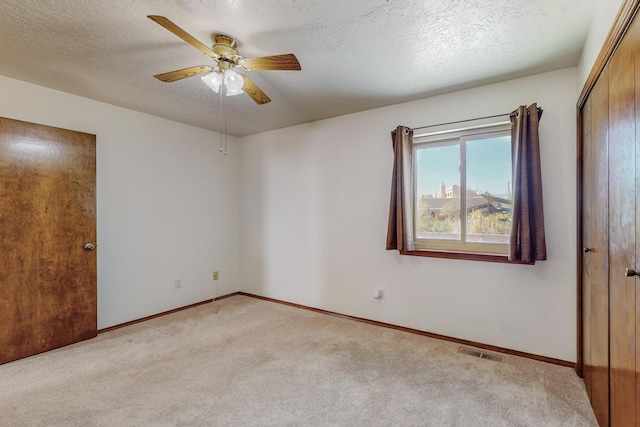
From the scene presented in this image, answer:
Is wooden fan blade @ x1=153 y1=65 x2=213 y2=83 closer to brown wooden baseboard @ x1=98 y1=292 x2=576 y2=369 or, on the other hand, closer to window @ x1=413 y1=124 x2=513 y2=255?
window @ x1=413 y1=124 x2=513 y2=255

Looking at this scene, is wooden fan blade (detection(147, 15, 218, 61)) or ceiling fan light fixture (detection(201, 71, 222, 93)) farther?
ceiling fan light fixture (detection(201, 71, 222, 93))

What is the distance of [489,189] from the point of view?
2.80 m

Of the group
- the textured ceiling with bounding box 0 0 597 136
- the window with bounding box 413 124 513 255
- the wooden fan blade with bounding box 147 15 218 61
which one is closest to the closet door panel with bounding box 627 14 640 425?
the textured ceiling with bounding box 0 0 597 136

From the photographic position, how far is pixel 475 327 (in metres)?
2.81

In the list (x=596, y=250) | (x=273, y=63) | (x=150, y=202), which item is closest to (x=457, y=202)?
(x=596, y=250)

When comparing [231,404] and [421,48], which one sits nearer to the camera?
[231,404]

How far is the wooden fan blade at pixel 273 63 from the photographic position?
1845 mm

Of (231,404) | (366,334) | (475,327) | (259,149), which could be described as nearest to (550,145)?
(475,327)

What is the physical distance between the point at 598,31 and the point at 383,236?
2226mm

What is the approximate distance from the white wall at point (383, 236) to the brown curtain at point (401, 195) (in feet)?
0.62

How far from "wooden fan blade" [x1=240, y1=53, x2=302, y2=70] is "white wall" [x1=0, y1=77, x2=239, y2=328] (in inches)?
85.1

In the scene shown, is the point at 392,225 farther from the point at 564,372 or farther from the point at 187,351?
the point at 187,351

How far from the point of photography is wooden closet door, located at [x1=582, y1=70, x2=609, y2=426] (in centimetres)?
164

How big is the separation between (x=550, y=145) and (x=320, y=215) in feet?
7.72
